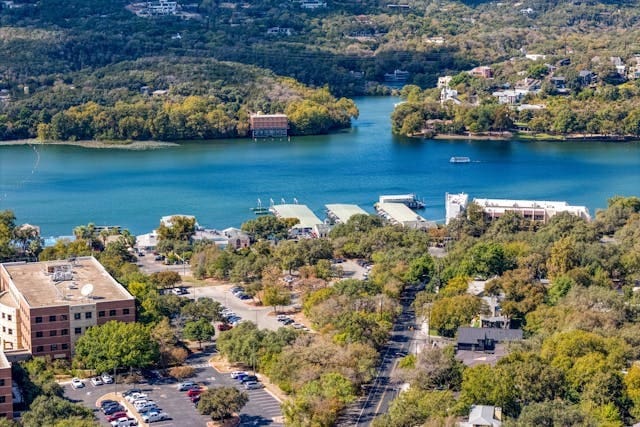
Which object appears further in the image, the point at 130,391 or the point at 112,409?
the point at 130,391

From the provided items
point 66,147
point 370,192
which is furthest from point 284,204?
point 66,147

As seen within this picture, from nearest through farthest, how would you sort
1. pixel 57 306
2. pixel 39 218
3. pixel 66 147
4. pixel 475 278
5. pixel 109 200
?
pixel 57 306 < pixel 475 278 < pixel 39 218 < pixel 109 200 < pixel 66 147

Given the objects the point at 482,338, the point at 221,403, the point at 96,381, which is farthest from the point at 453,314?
the point at 96,381

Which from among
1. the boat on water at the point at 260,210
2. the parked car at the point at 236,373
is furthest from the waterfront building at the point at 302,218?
the parked car at the point at 236,373

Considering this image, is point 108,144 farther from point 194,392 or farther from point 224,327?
point 194,392

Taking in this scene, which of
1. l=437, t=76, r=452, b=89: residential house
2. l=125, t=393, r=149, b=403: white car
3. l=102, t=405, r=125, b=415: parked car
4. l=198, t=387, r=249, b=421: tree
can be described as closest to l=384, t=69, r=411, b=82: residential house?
l=437, t=76, r=452, b=89: residential house

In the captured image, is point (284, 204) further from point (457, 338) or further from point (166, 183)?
point (457, 338)

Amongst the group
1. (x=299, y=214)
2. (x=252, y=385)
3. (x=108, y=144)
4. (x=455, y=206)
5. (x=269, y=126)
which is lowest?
(x=108, y=144)

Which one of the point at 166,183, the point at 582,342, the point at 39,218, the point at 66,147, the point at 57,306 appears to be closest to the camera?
the point at 582,342
